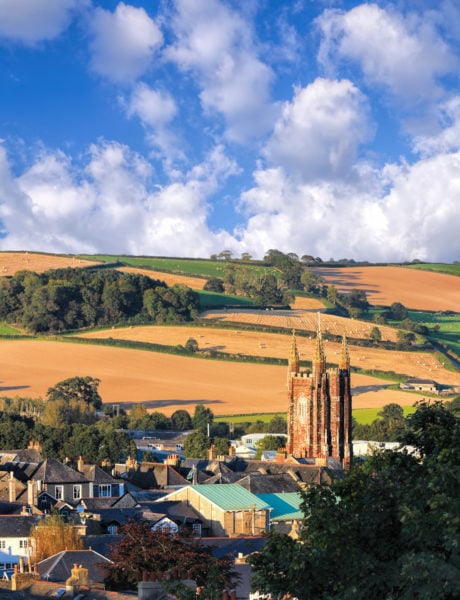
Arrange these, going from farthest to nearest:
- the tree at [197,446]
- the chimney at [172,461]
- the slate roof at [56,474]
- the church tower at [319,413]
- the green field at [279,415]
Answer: the green field at [279,415] < the tree at [197,446] < the church tower at [319,413] < the chimney at [172,461] < the slate roof at [56,474]

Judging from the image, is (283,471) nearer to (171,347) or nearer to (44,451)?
(44,451)

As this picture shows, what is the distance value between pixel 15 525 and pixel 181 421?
90318 millimetres

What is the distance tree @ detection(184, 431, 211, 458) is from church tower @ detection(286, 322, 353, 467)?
463 inches

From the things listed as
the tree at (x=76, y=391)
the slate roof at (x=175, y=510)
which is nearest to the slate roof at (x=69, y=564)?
the slate roof at (x=175, y=510)

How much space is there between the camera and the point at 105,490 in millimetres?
96125

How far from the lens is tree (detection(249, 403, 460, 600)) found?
29438 mm

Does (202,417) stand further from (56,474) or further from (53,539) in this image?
(53,539)

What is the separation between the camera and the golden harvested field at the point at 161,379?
562ft

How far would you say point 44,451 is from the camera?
4729 inches

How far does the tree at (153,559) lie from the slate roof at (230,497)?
24674 millimetres

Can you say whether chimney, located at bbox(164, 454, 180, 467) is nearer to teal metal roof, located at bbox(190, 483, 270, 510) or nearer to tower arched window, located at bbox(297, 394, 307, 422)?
tower arched window, located at bbox(297, 394, 307, 422)

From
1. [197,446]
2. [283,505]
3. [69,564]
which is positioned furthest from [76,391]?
[69,564]


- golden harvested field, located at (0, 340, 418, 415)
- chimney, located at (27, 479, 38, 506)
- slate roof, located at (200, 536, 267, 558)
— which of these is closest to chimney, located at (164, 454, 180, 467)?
chimney, located at (27, 479, 38, 506)

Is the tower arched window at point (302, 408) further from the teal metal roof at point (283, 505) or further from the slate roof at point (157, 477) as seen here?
the teal metal roof at point (283, 505)
